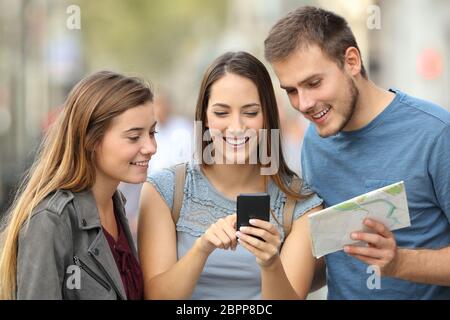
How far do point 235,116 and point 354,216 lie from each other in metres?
0.68

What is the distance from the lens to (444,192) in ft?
10.7

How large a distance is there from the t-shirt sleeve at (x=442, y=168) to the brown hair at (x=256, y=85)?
22.2 inches

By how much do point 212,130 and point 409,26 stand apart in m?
18.5

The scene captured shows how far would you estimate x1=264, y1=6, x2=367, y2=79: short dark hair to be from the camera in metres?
3.42

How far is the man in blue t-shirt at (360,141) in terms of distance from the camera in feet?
10.8

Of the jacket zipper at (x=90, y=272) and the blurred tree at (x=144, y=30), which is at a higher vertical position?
the blurred tree at (x=144, y=30)

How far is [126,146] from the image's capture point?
301 centimetres

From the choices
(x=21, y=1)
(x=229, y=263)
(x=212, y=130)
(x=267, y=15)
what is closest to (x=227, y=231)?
(x=229, y=263)

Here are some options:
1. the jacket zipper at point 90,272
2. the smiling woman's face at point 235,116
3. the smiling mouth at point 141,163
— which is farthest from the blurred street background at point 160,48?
the jacket zipper at point 90,272

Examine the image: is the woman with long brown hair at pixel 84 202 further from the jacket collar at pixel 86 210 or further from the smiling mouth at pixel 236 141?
the smiling mouth at pixel 236 141

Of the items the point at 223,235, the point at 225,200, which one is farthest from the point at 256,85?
the point at 223,235

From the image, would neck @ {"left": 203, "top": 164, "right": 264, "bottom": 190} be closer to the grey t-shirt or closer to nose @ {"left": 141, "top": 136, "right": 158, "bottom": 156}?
the grey t-shirt

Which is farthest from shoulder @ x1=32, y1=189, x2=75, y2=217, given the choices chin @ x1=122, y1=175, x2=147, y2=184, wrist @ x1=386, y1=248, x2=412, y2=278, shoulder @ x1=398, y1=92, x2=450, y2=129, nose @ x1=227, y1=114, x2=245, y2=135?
shoulder @ x1=398, y1=92, x2=450, y2=129
